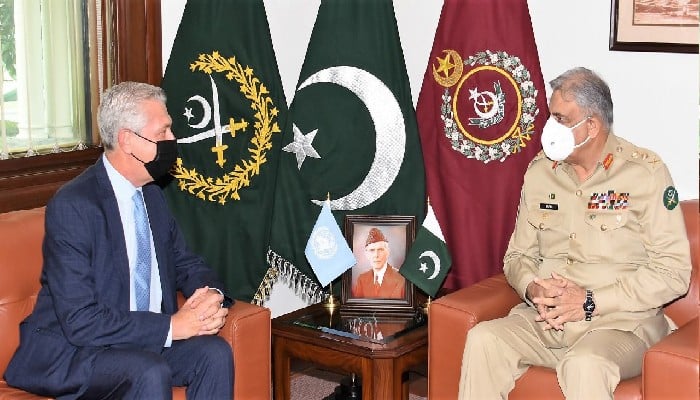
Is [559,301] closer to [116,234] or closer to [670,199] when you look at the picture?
[670,199]

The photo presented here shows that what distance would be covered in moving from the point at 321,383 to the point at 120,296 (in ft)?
5.23

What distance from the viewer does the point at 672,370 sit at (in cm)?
277

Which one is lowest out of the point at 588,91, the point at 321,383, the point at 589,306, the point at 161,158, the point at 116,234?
the point at 321,383

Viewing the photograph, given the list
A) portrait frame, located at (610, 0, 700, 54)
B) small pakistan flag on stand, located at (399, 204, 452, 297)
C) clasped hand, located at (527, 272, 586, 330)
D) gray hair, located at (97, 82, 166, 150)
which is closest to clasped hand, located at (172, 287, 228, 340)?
gray hair, located at (97, 82, 166, 150)

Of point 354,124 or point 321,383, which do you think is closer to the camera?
point 354,124

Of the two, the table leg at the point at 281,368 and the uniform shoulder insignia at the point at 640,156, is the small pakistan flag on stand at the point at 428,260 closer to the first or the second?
the table leg at the point at 281,368

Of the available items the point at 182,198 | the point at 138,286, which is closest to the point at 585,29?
the point at 182,198

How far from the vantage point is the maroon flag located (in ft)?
12.5

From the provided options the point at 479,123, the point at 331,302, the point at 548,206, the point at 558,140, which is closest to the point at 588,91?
the point at 558,140

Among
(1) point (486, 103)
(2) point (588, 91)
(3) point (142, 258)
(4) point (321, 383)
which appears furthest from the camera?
(4) point (321, 383)

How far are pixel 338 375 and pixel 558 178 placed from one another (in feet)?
5.34

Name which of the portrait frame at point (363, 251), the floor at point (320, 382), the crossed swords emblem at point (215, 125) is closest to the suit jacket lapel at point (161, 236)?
the crossed swords emblem at point (215, 125)

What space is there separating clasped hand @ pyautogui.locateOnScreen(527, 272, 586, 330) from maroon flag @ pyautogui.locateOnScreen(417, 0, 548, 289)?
28.6 inches

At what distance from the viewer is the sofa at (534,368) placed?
279 cm
